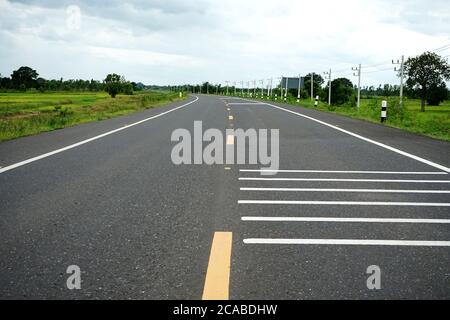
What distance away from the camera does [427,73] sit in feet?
319

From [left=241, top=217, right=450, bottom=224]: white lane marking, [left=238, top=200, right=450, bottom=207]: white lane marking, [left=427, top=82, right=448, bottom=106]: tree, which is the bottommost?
[left=241, top=217, right=450, bottom=224]: white lane marking

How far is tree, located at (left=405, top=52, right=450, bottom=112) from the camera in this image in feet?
312

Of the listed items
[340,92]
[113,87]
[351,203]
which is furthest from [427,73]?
[351,203]

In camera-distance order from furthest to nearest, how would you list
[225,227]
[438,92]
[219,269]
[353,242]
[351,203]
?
1. [438,92]
2. [351,203]
3. [225,227]
4. [353,242]
5. [219,269]

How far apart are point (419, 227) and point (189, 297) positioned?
2.68 metres

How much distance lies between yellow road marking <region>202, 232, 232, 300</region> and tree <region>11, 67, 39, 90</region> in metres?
155

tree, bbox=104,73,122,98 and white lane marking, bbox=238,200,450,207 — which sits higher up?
tree, bbox=104,73,122,98

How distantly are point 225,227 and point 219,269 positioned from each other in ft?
3.34

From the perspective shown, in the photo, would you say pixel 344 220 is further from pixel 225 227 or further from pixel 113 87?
pixel 113 87

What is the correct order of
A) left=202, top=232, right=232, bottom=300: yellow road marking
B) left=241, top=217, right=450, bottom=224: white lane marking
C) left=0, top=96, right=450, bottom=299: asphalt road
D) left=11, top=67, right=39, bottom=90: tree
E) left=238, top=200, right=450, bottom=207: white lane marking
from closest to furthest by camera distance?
1. left=202, top=232, right=232, bottom=300: yellow road marking
2. left=0, top=96, right=450, bottom=299: asphalt road
3. left=241, top=217, right=450, bottom=224: white lane marking
4. left=238, top=200, right=450, bottom=207: white lane marking
5. left=11, top=67, right=39, bottom=90: tree

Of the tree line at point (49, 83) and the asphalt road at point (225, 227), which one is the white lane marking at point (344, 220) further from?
the tree line at point (49, 83)

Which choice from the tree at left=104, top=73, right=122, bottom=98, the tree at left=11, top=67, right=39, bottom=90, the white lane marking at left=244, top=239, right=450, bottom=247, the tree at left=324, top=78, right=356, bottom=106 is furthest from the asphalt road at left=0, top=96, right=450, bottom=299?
the tree at left=11, top=67, right=39, bottom=90

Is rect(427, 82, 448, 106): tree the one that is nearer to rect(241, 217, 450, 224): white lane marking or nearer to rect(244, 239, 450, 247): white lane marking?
rect(241, 217, 450, 224): white lane marking

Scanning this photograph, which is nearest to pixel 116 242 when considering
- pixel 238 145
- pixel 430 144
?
pixel 238 145
